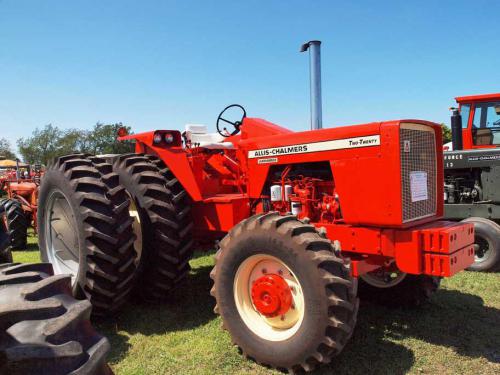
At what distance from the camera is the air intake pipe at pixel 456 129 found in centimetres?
699

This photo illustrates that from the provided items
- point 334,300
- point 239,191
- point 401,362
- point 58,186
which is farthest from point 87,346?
point 239,191

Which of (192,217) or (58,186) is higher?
(58,186)

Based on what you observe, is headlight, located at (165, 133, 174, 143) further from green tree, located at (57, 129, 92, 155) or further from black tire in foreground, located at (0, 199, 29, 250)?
green tree, located at (57, 129, 92, 155)

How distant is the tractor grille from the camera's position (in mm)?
3236

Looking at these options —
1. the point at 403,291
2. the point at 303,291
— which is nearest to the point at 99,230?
the point at 303,291

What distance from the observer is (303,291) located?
297 cm

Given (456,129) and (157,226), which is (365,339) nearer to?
(157,226)

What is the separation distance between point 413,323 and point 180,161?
2.76 metres

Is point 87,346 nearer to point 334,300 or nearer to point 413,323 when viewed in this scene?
point 334,300

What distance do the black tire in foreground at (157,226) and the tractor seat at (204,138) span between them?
63cm

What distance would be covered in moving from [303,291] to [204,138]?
2.71 m

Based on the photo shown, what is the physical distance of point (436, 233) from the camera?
10.0 ft

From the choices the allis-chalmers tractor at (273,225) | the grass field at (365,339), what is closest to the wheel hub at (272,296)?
the allis-chalmers tractor at (273,225)

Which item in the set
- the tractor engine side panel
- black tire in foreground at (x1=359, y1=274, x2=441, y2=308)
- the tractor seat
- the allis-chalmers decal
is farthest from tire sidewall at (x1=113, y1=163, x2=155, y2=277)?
black tire in foreground at (x1=359, y1=274, x2=441, y2=308)
